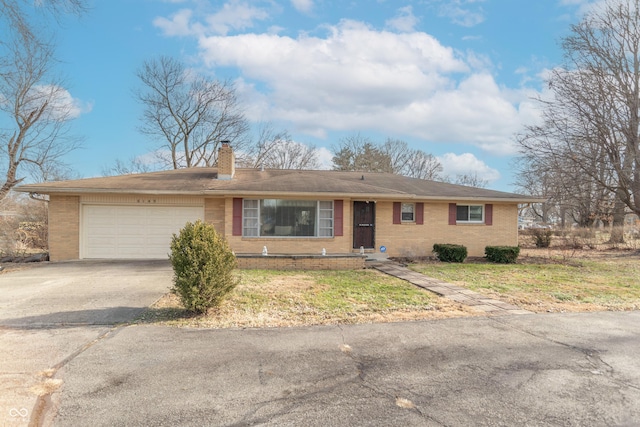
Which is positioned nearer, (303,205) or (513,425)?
(513,425)

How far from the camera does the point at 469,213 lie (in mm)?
14781

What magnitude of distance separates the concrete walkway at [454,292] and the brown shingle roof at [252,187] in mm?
3153

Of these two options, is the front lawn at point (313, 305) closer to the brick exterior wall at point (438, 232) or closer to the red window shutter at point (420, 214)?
the brick exterior wall at point (438, 232)

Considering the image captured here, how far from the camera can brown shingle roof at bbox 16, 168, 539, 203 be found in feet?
39.9

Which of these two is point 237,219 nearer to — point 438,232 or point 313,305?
point 313,305

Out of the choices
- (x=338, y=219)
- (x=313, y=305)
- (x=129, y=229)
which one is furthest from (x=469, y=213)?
(x=129, y=229)

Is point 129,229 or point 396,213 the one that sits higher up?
point 396,213

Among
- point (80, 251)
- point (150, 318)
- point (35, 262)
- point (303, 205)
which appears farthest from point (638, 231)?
point (35, 262)

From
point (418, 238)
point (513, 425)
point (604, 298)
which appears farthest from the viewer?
point (418, 238)

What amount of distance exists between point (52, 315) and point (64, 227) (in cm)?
824

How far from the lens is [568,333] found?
207 inches

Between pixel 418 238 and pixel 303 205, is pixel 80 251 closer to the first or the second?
pixel 303 205

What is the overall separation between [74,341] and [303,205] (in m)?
8.80

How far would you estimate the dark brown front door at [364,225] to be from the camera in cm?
1398
